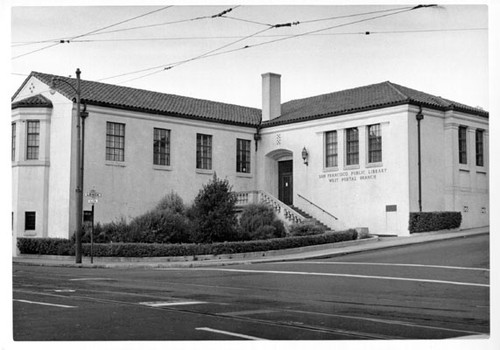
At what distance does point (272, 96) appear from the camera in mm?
15328

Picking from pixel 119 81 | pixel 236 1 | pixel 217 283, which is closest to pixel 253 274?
pixel 217 283

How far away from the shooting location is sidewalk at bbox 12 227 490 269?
49.8 ft

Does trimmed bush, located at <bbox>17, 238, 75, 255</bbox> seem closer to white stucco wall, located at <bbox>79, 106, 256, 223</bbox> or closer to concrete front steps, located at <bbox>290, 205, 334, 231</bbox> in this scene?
white stucco wall, located at <bbox>79, 106, 256, 223</bbox>

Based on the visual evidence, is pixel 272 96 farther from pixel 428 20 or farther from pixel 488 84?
pixel 488 84

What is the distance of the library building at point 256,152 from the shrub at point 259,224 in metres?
0.82

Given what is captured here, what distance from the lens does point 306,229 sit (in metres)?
19.8

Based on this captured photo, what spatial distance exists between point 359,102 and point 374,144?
1738 mm

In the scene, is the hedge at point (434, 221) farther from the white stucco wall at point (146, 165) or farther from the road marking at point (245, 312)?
the white stucco wall at point (146, 165)

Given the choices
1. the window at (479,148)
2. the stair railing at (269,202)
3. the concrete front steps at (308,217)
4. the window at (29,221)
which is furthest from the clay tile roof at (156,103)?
the window at (479,148)

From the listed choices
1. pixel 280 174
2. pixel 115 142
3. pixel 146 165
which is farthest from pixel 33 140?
pixel 280 174

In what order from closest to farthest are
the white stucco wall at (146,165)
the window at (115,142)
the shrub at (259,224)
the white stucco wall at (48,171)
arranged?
the white stucco wall at (48,171) < the white stucco wall at (146,165) < the window at (115,142) < the shrub at (259,224)

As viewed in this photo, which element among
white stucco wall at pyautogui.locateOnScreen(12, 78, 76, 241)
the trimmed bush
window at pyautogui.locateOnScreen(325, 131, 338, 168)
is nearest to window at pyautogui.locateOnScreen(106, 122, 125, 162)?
white stucco wall at pyautogui.locateOnScreen(12, 78, 76, 241)

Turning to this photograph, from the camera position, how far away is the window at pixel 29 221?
1398 centimetres

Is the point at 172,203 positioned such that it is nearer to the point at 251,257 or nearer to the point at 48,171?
the point at 251,257
